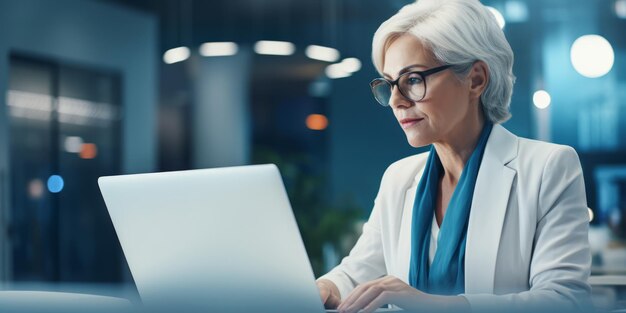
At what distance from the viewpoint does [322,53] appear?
276 inches

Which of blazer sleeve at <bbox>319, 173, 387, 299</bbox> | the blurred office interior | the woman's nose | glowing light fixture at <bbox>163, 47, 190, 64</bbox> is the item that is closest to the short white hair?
the woman's nose

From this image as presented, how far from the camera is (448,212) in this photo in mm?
1721

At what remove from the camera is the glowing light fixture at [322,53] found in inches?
274

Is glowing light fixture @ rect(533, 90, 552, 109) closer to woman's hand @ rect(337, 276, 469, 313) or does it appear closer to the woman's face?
the woman's face

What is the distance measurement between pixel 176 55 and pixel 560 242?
240 inches

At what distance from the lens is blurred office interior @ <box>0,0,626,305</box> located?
6664 millimetres

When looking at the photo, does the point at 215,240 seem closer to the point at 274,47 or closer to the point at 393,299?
the point at 393,299

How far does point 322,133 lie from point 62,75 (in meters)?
2.36

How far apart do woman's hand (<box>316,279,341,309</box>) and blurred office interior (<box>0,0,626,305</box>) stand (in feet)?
17.0

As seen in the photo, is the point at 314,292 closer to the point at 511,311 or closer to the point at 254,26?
the point at 511,311

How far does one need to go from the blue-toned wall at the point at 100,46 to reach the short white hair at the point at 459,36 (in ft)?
19.1

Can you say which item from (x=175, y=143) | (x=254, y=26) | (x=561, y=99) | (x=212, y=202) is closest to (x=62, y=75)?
(x=175, y=143)

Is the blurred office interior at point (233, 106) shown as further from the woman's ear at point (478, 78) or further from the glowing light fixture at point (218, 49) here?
the woman's ear at point (478, 78)

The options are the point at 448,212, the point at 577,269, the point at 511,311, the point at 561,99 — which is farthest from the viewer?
the point at 561,99
